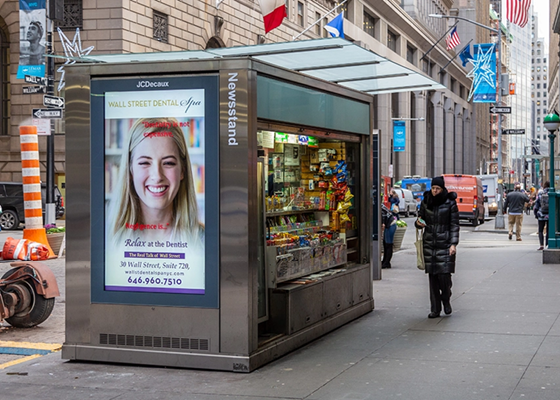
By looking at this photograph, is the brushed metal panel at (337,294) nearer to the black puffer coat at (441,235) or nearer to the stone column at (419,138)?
the black puffer coat at (441,235)

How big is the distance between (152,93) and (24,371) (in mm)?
2874

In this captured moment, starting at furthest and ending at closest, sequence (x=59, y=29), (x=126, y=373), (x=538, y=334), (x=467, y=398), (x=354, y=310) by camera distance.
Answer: (x=59, y=29)
(x=354, y=310)
(x=538, y=334)
(x=126, y=373)
(x=467, y=398)

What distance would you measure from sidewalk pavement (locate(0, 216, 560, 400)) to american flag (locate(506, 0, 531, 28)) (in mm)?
22799

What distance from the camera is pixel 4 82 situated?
3491 centimetres

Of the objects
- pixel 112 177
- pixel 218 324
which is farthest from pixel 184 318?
pixel 112 177

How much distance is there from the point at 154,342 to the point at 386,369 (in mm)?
2188

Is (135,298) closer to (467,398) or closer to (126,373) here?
(126,373)

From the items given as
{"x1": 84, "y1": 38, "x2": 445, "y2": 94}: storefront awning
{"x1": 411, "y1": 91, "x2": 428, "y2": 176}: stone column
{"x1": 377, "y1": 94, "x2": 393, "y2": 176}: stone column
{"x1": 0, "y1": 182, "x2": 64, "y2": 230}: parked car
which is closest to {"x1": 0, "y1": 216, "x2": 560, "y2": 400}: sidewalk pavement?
{"x1": 84, "y1": 38, "x2": 445, "y2": 94}: storefront awning

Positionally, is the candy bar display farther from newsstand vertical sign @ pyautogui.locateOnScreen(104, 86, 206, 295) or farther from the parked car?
the parked car

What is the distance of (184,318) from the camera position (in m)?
7.32

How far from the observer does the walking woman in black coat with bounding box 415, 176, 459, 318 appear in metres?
10.1

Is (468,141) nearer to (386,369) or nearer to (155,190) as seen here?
(386,369)

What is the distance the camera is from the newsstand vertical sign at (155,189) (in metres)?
7.32

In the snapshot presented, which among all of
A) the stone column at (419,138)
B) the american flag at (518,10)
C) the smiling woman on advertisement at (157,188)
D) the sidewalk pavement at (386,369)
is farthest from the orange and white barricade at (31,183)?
the stone column at (419,138)
